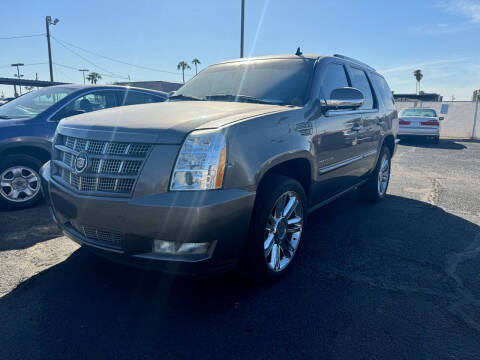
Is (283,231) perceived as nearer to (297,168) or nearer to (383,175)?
(297,168)

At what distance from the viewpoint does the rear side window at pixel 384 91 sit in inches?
206

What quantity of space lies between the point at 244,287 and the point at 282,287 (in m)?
0.30

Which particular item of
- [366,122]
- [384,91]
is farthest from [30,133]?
[384,91]

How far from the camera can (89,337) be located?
7.12 feet

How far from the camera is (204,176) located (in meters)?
2.17

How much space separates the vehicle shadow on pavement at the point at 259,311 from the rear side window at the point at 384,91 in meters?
2.59

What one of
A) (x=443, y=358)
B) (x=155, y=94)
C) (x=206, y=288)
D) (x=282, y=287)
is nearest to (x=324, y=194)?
(x=282, y=287)

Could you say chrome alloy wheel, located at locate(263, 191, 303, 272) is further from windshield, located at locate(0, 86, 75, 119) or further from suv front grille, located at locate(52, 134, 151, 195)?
windshield, located at locate(0, 86, 75, 119)

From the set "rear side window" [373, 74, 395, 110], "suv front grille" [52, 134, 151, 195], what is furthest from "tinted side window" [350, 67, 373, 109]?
"suv front grille" [52, 134, 151, 195]

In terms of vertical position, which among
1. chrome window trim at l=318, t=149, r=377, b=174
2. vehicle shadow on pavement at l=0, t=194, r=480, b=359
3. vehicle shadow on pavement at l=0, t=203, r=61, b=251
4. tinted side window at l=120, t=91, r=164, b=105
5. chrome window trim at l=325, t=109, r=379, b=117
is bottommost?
vehicle shadow on pavement at l=0, t=194, r=480, b=359

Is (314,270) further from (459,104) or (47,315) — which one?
(459,104)

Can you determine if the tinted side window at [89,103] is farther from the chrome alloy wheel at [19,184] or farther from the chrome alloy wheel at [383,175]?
the chrome alloy wheel at [383,175]

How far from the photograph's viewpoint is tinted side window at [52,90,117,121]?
16.5ft

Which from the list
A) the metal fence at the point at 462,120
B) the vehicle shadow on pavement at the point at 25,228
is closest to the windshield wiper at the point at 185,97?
the vehicle shadow on pavement at the point at 25,228
